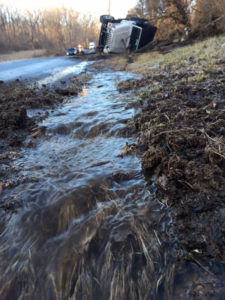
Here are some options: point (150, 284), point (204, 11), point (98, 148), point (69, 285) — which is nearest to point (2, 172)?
point (98, 148)

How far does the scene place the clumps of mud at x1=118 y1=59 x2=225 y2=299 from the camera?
170 centimetres

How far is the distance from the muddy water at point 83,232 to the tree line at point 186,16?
16086 mm

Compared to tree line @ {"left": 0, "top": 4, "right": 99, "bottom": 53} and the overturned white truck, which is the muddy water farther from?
tree line @ {"left": 0, "top": 4, "right": 99, "bottom": 53}

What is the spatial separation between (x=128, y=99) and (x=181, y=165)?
3964 millimetres

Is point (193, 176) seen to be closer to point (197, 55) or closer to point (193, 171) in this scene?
point (193, 171)

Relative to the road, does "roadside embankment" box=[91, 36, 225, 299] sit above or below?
above

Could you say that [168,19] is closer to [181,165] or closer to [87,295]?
[181,165]

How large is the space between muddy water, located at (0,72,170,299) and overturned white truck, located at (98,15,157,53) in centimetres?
1912

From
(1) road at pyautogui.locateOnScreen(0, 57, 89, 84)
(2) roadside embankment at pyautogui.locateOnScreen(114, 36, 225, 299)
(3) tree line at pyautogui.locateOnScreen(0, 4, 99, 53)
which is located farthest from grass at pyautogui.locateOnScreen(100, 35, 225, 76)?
(3) tree line at pyautogui.locateOnScreen(0, 4, 99, 53)

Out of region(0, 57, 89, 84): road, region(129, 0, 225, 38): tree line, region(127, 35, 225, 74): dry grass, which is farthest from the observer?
region(129, 0, 225, 38): tree line

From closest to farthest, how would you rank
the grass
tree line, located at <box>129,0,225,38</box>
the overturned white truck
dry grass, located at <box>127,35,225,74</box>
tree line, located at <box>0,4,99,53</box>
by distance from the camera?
1. the grass
2. dry grass, located at <box>127,35,225,74</box>
3. tree line, located at <box>129,0,225,38</box>
4. the overturned white truck
5. tree line, located at <box>0,4,99,53</box>

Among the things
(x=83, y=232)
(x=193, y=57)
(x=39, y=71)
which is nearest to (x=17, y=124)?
(x=83, y=232)

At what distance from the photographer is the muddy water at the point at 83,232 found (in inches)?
68.2

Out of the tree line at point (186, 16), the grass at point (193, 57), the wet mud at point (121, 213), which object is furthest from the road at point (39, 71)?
the tree line at point (186, 16)
